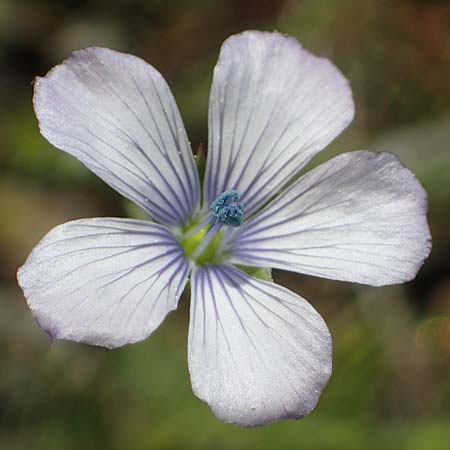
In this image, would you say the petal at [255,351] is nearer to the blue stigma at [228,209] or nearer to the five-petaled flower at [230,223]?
the five-petaled flower at [230,223]

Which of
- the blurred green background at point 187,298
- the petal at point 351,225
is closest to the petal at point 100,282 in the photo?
→ the petal at point 351,225

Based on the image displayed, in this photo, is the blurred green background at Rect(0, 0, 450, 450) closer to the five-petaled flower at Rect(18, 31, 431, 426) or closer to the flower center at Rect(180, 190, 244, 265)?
the flower center at Rect(180, 190, 244, 265)

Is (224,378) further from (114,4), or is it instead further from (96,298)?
(114,4)

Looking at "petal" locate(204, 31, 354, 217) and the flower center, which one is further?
"petal" locate(204, 31, 354, 217)

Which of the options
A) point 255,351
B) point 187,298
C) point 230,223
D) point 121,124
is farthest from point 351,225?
point 187,298

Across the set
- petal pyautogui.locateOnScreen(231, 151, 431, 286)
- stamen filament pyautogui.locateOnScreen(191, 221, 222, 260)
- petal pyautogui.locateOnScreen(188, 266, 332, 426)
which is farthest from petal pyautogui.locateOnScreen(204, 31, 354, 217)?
petal pyautogui.locateOnScreen(188, 266, 332, 426)

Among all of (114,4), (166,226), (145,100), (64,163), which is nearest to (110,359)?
(64,163)

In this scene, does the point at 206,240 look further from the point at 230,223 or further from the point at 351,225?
the point at 351,225
